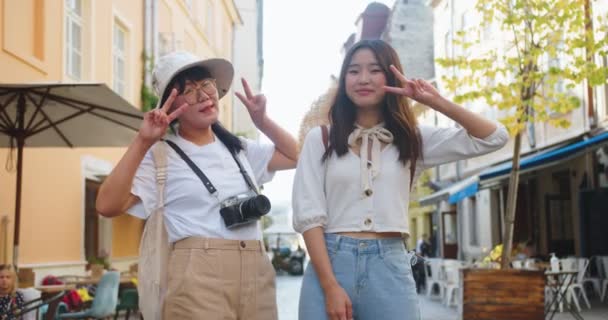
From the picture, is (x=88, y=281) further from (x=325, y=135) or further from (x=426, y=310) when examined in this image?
(x=325, y=135)

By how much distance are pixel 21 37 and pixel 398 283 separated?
9.13m

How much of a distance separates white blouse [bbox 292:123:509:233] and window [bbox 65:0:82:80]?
35.1 ft

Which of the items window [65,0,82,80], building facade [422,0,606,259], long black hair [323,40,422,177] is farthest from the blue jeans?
building facade [422,0,606,259]

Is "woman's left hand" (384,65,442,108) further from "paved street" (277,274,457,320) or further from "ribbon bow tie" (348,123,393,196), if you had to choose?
"paved street" (277,274,457,320)

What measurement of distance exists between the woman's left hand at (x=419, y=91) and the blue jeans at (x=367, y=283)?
1.73 feet

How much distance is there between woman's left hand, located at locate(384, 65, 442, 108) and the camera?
2996 mm

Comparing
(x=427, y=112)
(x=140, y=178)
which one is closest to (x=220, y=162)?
(x=140, y=178)

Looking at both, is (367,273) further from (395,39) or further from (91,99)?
(395,39)

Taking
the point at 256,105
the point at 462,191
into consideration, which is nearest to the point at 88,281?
the point at 256,105

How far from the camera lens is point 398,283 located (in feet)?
9.52

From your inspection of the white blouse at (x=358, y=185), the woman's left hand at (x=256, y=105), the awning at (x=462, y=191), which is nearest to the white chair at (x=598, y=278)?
the awning at (x=462, y=191)

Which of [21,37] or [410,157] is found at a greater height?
[21,37]

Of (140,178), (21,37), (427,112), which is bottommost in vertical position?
(140,178)

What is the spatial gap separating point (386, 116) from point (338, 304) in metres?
0.79
